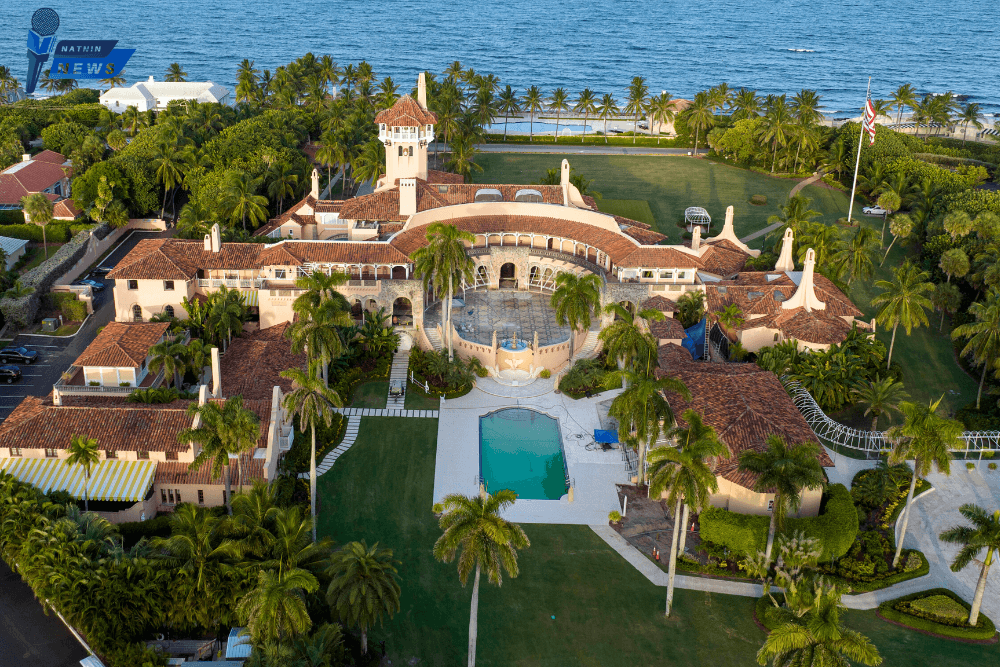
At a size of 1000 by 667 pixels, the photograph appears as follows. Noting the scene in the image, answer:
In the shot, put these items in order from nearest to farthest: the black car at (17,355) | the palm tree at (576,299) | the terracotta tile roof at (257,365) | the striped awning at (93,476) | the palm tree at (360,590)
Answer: the palm tree at (360,590) → the striped awning at (93,476) → the terracotta tile roof at (257,365) → the palm tree at (576,299) → the black car at (17,355)

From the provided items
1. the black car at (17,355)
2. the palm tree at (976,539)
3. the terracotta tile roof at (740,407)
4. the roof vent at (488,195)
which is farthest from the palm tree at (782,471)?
the black car at (17,355)

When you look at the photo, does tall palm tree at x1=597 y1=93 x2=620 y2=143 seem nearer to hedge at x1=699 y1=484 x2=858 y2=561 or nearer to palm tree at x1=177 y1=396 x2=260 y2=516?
hedge at x1=699 y1=484 x2=858 y2=561

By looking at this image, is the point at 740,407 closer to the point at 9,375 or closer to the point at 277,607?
the point at 277,607

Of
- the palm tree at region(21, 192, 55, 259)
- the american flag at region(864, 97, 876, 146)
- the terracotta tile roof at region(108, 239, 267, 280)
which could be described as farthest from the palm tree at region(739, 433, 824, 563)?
the palm tree at region(21, 192, 55, 259)

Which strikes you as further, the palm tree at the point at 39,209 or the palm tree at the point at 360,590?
the palm tree at the point at 39,209

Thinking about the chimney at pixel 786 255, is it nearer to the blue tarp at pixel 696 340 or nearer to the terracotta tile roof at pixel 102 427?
the blue tarp at pixel 696 340

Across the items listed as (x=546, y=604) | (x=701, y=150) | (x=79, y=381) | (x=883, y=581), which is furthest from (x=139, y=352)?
(x=701, y=150)
